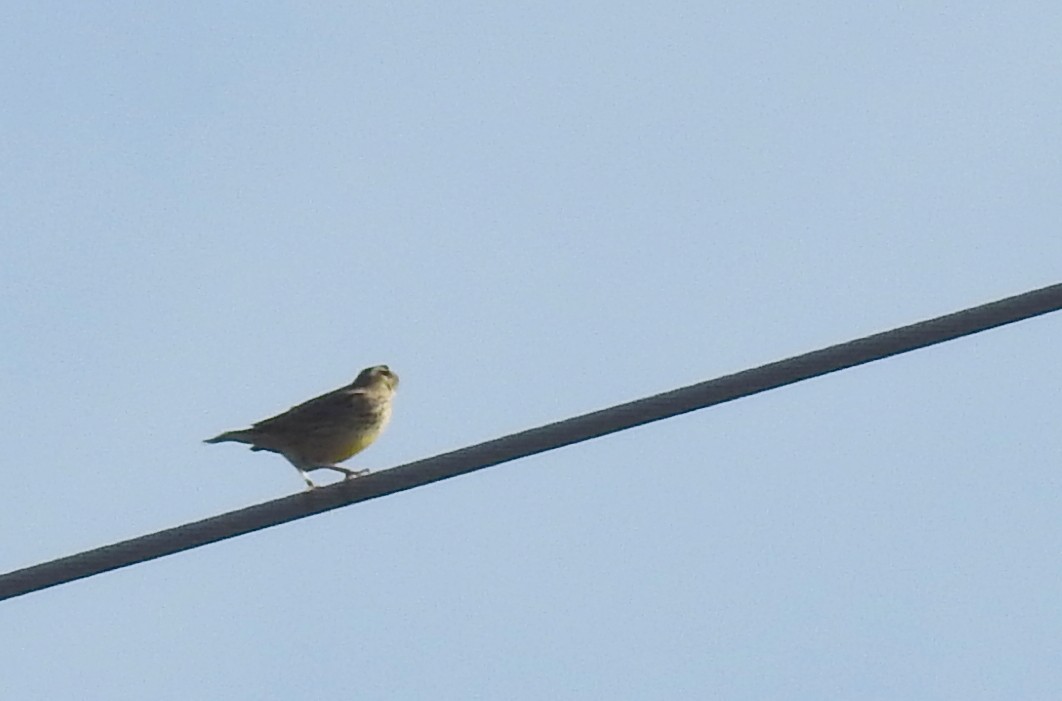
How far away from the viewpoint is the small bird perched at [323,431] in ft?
44.4

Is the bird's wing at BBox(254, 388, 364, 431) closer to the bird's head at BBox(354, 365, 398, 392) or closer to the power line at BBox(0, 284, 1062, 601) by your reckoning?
the bird's head at BBox(354, 365, 398, 392)

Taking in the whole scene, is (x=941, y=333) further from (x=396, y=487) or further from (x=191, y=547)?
(x=191, y=547)

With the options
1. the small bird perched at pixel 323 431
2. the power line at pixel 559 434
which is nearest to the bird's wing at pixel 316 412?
the small bird perched at pixel 323 431

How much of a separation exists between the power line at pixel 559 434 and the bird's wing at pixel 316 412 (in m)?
5.64

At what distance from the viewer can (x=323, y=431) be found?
13.6 m

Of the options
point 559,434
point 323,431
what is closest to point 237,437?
point 323,431

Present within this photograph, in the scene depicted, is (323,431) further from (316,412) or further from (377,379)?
(377,379)

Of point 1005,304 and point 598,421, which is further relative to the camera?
point 598,421

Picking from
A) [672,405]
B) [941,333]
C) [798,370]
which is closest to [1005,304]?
[941,333]

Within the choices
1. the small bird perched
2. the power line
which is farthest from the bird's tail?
the power line

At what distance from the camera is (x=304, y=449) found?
13.5 m

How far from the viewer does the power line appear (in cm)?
693

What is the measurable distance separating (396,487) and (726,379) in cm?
139

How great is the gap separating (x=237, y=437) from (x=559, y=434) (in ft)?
20.6
